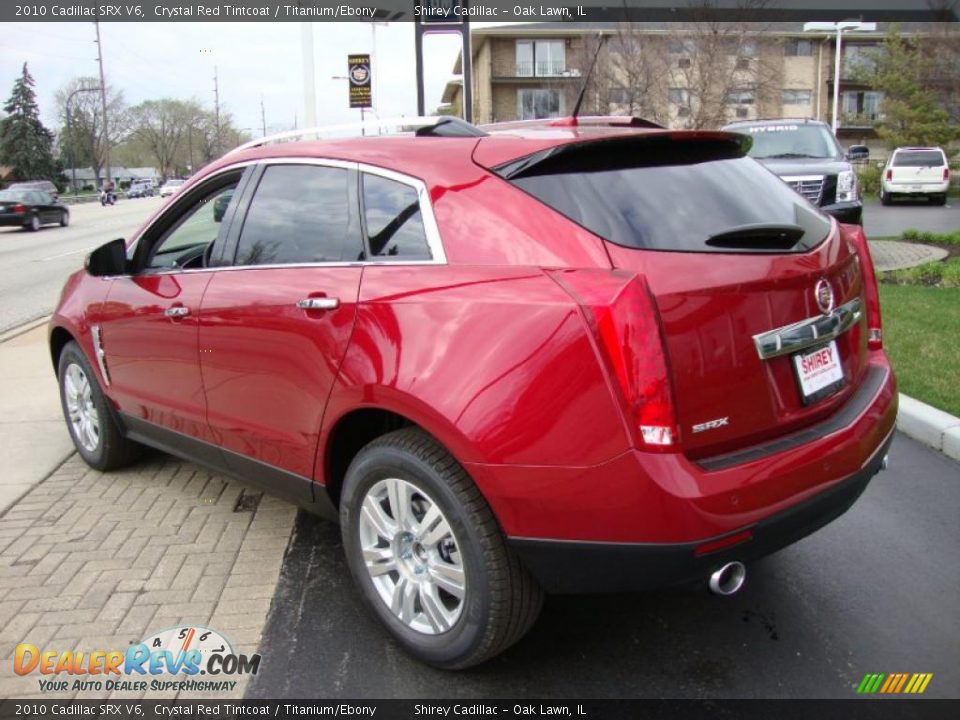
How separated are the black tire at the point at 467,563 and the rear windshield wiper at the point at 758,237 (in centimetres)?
110

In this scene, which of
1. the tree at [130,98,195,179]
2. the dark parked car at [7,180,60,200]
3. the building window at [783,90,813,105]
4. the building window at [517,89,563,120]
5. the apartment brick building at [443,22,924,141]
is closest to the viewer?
the apartment brick building at [443,22,924,141]

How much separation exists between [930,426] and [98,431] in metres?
4.84

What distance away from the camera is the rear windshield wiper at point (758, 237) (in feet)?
8.61

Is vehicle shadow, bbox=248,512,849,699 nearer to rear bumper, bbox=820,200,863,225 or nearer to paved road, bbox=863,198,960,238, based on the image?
rear bumper, bbox=820,200,863,225

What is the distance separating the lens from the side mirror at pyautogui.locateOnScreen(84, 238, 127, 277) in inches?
165

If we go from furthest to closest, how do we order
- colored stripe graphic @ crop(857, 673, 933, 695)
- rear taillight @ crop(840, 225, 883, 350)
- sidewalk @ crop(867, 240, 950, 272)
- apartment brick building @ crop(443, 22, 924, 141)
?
apartment brick building @ crop(443, 22, 924, 141) → sidewalk @ crop(867, 240, 950, 272) → rear taillight @ crop(840, 225, 883, 350) → colored stripe graphic @ crop(857, 673, 933, 695)

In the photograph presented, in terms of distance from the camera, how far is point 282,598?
3.37 meters

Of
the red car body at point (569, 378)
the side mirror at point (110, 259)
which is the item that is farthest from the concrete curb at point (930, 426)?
the side mirror at point (110, 259)

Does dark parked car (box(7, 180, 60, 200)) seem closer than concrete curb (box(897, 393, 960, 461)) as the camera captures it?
No

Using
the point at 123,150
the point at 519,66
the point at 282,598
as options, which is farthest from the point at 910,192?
the point at 123,150

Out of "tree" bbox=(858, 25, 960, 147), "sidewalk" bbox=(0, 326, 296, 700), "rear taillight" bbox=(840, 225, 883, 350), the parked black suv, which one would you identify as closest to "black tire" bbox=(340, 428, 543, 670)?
"sidewalk" bbox=(0, 326, 296, 700)

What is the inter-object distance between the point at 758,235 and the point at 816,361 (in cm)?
47

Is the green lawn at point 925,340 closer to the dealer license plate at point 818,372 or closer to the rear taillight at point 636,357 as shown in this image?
the dealer license plate at point 818,372

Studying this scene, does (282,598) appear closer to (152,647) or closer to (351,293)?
(152,647)
